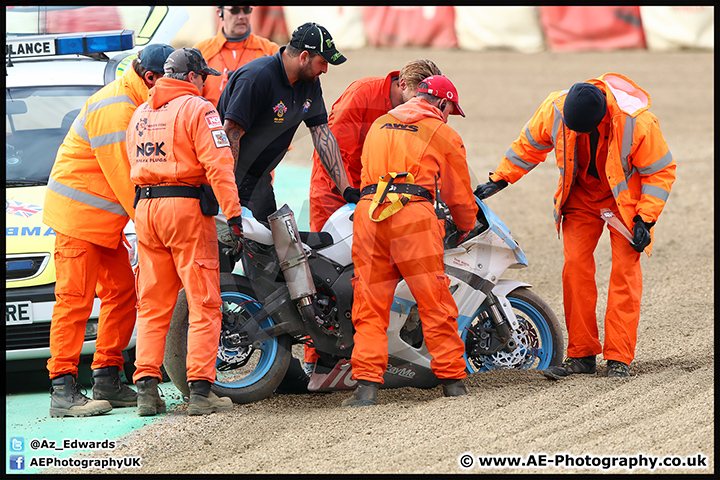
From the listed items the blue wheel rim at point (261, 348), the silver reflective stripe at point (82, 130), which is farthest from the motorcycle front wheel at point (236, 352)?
the silver reflective stripe at point (82, 130)

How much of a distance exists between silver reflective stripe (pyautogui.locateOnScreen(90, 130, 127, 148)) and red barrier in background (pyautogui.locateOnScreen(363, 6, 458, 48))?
19.3m

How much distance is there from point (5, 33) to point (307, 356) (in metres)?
3.60

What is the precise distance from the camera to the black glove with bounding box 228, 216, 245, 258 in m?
5.26

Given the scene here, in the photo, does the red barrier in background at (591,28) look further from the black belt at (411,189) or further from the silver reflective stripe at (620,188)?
the black belt at (411,189)

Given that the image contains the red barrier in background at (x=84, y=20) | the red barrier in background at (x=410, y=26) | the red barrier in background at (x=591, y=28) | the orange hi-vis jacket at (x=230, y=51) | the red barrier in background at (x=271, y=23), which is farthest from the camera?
the red barrier in background at (x=271, y=23)

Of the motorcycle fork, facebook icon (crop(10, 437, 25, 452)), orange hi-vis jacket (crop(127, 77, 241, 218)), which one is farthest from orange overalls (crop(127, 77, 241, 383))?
the motorcycle fork

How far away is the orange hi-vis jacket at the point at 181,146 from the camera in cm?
525

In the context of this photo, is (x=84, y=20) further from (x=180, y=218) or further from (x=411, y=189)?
(x=411, y=189)

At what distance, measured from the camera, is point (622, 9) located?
22.6 meters

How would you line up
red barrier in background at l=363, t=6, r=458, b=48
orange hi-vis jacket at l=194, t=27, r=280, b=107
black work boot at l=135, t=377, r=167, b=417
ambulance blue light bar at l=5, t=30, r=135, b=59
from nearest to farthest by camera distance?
black work boot at l=135, t=377, r=167, b=417
ambulance blue light bar at l=5, t=30, r=135, b=59
orange hi-vis jacket at l=194, t=27, r=280, b=107
red barrier in background at l=363, t=6, r=458, b=48

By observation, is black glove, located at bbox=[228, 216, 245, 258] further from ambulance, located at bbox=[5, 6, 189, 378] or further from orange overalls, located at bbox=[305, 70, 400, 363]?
orange overalls, located at bbox=[305, 70, 400, 363]

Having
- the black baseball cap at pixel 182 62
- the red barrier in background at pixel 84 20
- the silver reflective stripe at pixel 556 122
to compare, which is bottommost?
the silver reflective stripe at pixel 556 122

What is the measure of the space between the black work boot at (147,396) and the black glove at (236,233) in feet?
3.03

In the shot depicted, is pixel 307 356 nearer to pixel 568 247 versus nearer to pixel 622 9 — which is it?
pixel 568 247
